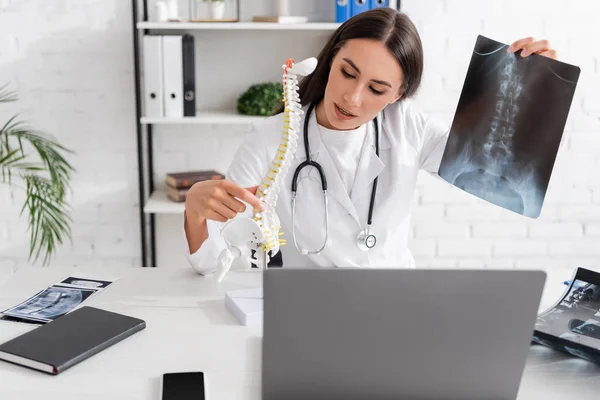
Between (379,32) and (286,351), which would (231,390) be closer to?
(286,351)

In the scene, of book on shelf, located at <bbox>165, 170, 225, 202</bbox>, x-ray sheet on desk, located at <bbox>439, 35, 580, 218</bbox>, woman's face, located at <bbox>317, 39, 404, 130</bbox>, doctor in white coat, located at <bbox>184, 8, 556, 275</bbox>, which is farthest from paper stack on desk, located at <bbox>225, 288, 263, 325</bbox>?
book on shelf, located at <bbox>165, 170, 225, 202</bbox>

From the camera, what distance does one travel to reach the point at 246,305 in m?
1.46

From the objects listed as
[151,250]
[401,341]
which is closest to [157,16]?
[151,250]

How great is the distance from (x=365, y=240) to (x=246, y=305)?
0.47m

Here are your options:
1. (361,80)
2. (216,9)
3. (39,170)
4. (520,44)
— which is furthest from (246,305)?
(39,170)

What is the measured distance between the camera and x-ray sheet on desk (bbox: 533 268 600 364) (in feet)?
4.16

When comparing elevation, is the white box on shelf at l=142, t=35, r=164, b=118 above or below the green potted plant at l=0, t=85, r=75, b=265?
above

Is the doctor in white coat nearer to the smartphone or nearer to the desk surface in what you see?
the desk surface

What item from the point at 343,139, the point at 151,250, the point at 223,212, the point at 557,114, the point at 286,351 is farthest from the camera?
the point at 151,250

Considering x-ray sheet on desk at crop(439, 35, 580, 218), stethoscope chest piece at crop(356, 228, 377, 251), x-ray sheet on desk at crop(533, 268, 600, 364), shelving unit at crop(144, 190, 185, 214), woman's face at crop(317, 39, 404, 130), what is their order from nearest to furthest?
x-ray sheet on desk at crop(533, 268, 600, 364)
x-ray sheet on desk at crop(439, 35, 580, 218)
woman's face at crop(317, 39, 404, 130)
stethoscope chest piece at crop(356, 228, 377, 251)
shelving unit at crop(144, 190, 185, 214)

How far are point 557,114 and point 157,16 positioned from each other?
165 centimetres

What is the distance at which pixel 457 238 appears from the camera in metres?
3.08

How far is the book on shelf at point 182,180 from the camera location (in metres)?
2.79

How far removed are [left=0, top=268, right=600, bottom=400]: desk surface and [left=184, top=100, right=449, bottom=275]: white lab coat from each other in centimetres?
27
